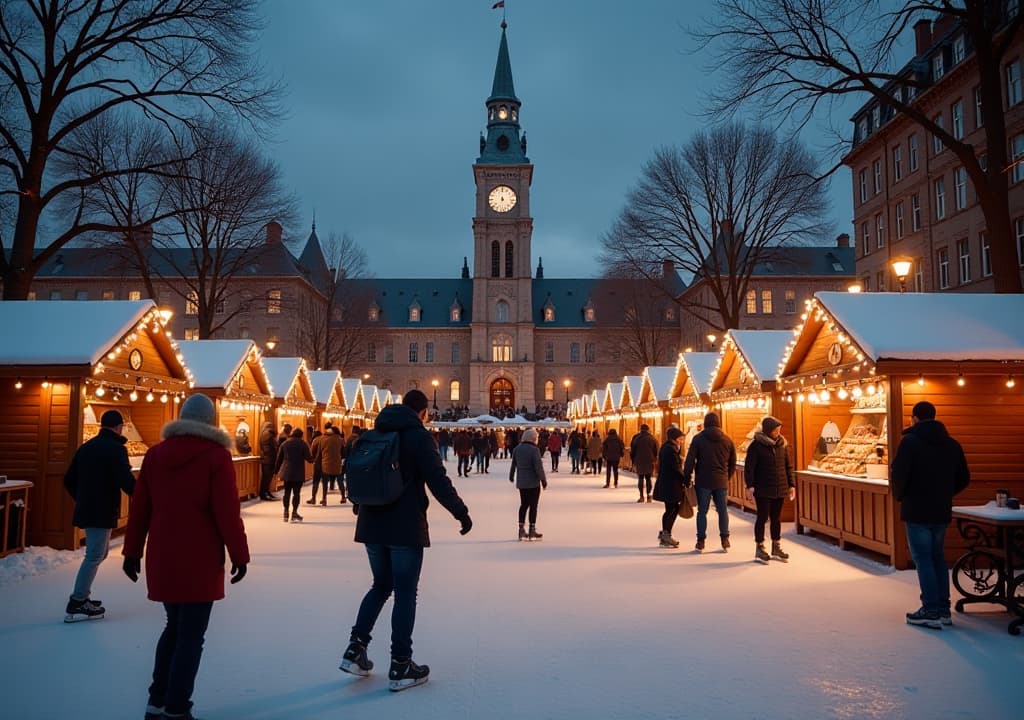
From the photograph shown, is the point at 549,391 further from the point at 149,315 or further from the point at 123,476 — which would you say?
the point at 123,476

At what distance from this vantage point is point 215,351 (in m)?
17.7

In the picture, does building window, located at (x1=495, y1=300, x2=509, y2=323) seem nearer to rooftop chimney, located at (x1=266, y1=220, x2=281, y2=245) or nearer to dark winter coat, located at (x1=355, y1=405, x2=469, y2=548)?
rooftop chimney, located at (x1=266, y1=220, x2=281, y2=245)

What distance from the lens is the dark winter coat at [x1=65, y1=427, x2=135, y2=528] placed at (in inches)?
268

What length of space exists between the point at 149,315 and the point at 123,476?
6.08 metres

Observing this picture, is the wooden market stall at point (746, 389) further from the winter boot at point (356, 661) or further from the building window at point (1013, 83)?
the building window at point (1013, 83)

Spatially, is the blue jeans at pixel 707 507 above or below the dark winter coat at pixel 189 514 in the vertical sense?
below

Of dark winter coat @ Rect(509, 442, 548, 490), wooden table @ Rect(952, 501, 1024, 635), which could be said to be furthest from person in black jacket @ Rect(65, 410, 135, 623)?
wooden table @ Rect(952, 501, 1024, 635)

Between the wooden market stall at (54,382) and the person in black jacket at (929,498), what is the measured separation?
383 inches

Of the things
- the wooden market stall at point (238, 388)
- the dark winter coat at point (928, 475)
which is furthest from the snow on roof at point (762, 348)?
the wooden market stall at point (238, 388)

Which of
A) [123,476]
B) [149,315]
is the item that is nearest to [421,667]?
[123,476]

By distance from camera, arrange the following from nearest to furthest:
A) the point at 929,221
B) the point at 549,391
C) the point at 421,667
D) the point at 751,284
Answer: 1. the point at 421,667
2. the point at 929,221
3. the point at 751,284
4. the point at 549,391

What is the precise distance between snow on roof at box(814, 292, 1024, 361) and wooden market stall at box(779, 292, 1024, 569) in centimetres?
1

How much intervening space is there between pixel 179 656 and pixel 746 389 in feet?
43.3

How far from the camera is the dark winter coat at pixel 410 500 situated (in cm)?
496
